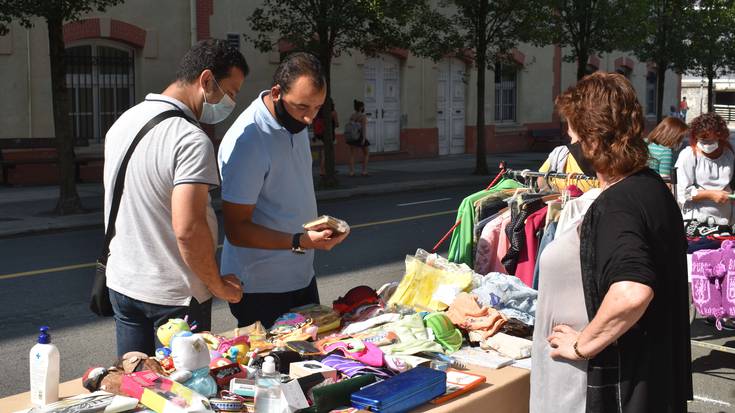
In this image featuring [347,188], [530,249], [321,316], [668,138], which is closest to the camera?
[321,316]

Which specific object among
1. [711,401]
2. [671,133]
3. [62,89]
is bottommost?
[711,401]

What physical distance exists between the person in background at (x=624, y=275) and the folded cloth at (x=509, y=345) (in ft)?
2.73

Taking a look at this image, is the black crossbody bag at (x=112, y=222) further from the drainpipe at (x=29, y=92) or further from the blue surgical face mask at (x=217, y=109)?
the drainpipe at (x=29, y=92)

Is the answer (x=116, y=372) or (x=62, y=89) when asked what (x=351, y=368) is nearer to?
(x=116, y=372)

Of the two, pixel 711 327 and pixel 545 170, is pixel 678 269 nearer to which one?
pixel 545 170

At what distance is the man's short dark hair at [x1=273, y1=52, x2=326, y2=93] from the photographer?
3795 mm

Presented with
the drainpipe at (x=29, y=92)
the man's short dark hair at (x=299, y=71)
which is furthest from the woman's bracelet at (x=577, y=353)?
the drainpipe at (x=29, y=92)

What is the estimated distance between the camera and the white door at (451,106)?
26.9m

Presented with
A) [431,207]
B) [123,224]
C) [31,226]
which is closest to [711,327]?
[123,224]

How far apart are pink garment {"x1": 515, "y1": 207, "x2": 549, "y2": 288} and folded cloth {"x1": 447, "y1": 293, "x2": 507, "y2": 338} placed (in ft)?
3.20

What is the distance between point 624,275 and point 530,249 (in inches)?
96.5

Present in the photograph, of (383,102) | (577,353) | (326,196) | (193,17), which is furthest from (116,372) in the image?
(383,102)

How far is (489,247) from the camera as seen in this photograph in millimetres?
5453

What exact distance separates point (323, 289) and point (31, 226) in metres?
6.04
